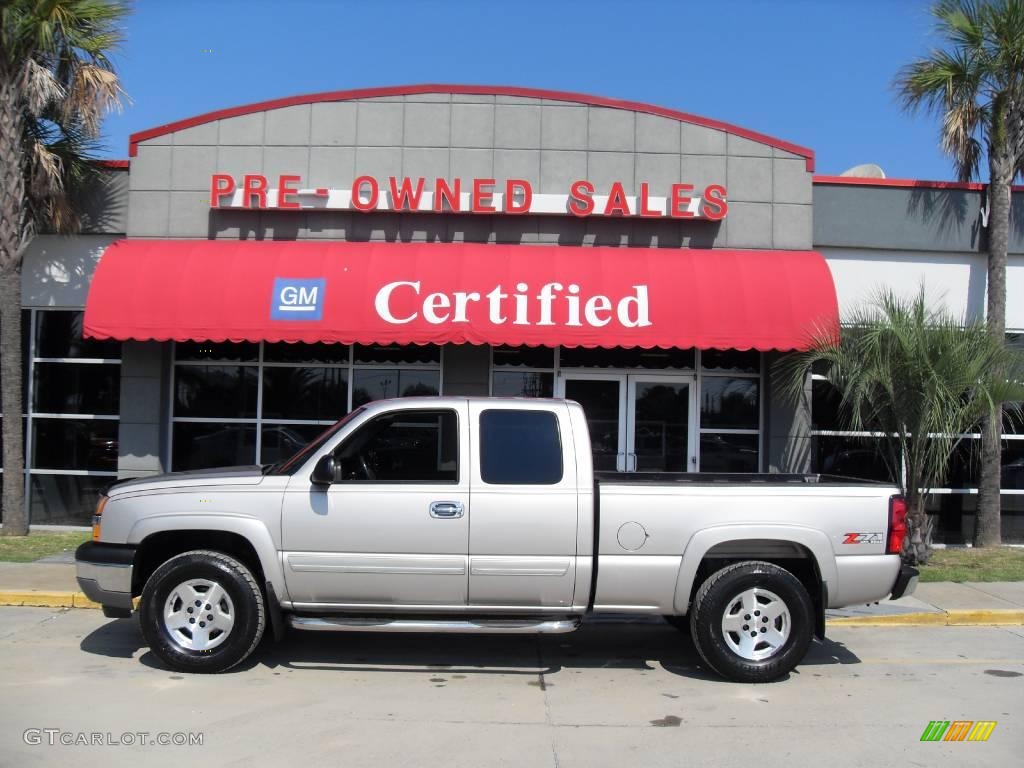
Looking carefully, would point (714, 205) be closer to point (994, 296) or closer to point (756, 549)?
point (994, 296)

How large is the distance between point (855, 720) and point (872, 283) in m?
8.65

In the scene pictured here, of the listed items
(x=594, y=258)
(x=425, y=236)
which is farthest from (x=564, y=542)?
(x=425, y=236)

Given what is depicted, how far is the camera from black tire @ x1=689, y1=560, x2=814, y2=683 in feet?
20.9

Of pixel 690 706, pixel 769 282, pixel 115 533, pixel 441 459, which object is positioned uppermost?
pixel 769 282

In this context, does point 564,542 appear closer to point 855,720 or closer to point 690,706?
point 690,706

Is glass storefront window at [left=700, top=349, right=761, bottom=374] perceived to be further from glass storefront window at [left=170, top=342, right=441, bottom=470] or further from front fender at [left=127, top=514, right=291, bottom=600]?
front fender at [left=127, top=514, right=291, bottom=600]

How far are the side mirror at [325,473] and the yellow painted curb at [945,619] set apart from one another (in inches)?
198

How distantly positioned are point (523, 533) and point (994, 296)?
353 inches

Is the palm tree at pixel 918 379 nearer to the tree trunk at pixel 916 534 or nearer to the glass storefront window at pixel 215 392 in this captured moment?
the tree trunk at pixel 916 534

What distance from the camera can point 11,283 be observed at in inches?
462

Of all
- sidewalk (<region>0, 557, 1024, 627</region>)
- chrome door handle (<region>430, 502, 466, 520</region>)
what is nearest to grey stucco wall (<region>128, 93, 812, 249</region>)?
sidewalk (<region>0, 557, 1024, 627</region>)

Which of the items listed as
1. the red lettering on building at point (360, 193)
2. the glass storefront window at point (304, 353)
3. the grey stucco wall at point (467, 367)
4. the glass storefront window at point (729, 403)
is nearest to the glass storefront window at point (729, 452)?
the glass storefront window at point (729, 403)

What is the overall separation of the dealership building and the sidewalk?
10.6 feet

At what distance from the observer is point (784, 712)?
232 inches
